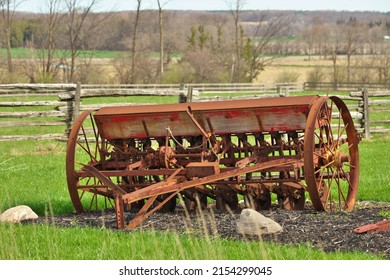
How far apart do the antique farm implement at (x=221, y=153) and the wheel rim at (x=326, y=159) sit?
0.04ft

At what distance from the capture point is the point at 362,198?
13.2m

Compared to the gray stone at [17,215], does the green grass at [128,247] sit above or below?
above

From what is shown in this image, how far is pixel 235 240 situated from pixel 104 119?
3855mm

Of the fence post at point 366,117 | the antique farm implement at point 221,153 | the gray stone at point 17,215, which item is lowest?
the fence post at point 366,117

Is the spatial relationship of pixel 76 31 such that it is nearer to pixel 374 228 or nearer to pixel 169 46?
pixel 169 46

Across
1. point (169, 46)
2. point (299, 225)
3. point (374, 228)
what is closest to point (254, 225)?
point (299, 225)

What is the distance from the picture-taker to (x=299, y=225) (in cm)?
979

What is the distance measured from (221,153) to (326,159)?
134 centimetres

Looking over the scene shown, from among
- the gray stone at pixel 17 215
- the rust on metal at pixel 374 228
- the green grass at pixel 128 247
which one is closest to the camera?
the green grass at pixel 128 247

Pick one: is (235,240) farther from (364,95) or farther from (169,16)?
(169,16)

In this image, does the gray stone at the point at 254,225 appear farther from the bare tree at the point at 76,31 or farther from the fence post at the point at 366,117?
the bare tree at the point at 76,31

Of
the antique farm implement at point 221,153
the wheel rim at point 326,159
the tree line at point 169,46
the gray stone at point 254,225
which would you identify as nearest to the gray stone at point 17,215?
the antique farm implement at point 221,153

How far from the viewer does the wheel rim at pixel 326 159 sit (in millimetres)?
10594
